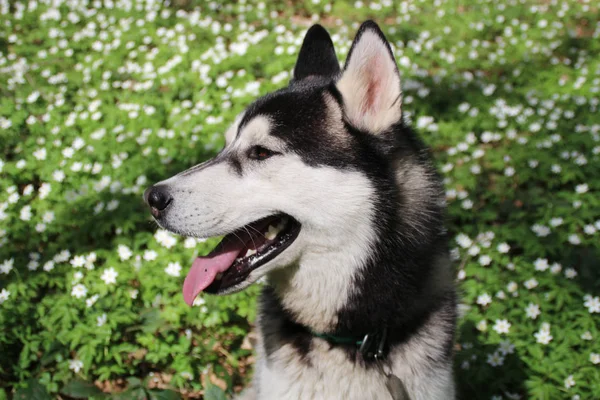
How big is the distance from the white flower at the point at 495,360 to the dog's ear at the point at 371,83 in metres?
1.74

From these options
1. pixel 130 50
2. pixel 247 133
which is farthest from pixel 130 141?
pixel 247 133

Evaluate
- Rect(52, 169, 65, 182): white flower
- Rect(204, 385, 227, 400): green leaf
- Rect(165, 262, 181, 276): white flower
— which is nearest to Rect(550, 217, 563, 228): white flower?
Rect(204, 385, 227, 400): green leaf

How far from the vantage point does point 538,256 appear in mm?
3500

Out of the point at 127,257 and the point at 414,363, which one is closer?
the point at 414,363

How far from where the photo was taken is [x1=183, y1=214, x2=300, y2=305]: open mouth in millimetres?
2146

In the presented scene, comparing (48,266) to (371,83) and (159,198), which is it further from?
(371,83)

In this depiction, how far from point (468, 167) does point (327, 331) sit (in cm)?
275

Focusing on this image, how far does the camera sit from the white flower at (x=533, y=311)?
3.09m

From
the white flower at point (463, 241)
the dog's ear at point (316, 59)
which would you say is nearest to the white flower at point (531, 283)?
the white flower at point (463, 241)

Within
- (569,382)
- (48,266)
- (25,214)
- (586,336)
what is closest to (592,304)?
(586,336)

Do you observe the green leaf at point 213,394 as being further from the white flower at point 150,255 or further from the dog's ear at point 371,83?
the dog's ear at point 371,83

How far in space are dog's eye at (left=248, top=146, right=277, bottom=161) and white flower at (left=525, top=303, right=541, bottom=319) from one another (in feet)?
6.88

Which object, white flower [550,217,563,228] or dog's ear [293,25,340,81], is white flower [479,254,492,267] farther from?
dog's ear [293,25,340,81]

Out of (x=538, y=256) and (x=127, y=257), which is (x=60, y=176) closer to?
(x=127, y=257)
